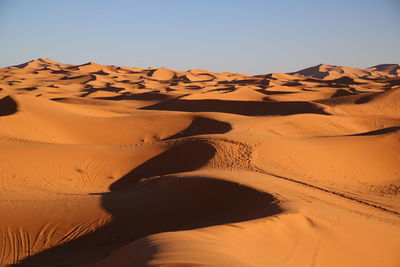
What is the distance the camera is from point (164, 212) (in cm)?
767

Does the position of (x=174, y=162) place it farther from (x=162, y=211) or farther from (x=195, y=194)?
(x=162, y=211)

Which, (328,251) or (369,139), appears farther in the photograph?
(369,139)

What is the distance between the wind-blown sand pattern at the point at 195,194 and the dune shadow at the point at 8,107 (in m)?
0.17

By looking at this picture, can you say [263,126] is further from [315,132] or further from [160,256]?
[160,256]

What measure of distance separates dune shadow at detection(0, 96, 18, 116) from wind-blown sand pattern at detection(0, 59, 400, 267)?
6.6 inches

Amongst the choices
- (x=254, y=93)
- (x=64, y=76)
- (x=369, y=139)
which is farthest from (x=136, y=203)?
(x=64, y=76)

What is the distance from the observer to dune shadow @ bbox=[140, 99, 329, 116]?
24.8 metres

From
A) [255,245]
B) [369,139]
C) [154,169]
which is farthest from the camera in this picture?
[369,139]

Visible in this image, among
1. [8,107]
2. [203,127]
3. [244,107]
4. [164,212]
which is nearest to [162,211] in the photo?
[164,212]

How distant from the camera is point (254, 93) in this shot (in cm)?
3306

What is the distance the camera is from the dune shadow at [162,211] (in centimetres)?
677

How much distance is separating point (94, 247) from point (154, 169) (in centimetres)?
505

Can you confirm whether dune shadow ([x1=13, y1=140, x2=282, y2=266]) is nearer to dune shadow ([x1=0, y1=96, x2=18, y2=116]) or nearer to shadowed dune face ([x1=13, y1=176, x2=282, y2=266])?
shadowed dune face ([x1=13, y1=176, x2=282, y2=266])

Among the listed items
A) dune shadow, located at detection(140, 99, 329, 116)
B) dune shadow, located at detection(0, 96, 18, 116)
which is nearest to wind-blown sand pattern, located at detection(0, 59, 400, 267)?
dune shadow, located at detection(0, 96, 18, 116)
